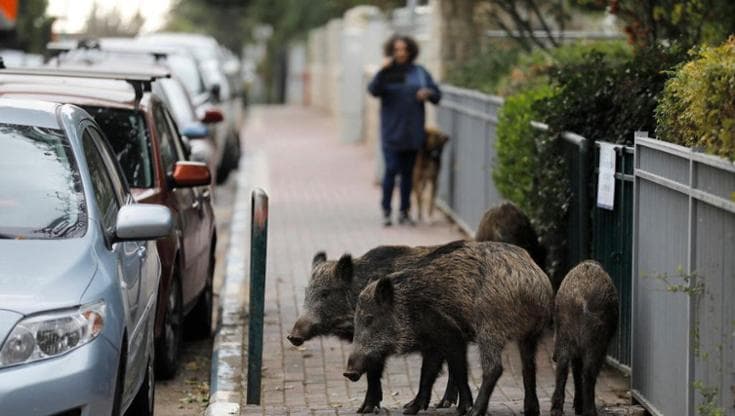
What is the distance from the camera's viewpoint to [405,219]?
59.6ft

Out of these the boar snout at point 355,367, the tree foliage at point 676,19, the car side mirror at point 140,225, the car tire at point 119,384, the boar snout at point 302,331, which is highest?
the tree foliage at point 676,19

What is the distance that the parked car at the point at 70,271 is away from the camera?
6387 mm

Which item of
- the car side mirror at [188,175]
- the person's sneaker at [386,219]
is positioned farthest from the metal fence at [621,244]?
the person's sneaker at [386,219]

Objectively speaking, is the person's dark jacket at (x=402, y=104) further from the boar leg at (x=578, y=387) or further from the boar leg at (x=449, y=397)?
the boar leg at (x=578, y=387)

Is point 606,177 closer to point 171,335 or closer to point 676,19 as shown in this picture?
point 171,335

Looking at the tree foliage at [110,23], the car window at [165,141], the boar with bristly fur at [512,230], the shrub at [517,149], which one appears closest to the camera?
the car window at [165,141]

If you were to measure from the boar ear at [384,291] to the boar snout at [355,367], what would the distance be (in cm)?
30

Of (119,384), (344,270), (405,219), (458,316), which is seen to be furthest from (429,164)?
(119,384)

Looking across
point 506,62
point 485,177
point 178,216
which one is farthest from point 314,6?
point 178,216

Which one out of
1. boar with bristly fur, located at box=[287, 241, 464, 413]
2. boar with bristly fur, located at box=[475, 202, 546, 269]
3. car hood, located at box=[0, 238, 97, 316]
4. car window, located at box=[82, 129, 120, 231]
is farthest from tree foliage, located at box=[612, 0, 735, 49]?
car hood, located at box=[0, 238, 97, 316]

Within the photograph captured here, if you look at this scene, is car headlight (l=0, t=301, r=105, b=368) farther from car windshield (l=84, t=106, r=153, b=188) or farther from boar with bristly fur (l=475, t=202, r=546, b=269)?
boar with bristly fur (l=475, t=202, r=546, b=269)

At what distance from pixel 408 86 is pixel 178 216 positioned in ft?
24.7

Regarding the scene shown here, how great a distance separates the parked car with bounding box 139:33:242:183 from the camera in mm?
22859

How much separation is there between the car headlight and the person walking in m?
11.0
